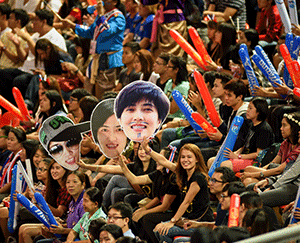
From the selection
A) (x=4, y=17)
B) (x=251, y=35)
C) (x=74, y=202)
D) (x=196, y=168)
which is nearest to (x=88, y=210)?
(x=74, y=202)

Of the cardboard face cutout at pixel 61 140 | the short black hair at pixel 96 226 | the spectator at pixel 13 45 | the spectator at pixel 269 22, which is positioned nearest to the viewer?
the short black hair at pixel 96 226

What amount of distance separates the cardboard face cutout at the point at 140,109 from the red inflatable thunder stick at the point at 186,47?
1.27 metres

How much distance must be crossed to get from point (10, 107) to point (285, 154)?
3104mm

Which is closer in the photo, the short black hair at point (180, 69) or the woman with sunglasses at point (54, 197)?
the woman with sunglasses at point (54, 197)

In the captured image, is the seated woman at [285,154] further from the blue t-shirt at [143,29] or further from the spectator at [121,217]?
the blue t-shirt at [143,29]

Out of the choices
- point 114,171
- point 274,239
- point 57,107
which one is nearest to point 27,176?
point 114,171

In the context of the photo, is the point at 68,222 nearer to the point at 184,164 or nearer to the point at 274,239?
the point at 184,164

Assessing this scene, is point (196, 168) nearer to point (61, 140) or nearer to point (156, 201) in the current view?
point (156, 201)

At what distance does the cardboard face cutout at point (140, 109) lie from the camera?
4949 millimetres

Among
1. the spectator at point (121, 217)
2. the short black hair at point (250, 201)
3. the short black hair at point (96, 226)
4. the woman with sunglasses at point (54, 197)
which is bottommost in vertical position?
the woman with sunglasses at point (54, 197)

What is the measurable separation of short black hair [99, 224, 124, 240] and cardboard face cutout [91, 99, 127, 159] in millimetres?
1062

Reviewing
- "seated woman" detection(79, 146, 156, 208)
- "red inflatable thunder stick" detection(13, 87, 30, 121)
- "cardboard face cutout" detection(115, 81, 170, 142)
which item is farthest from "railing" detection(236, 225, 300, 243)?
"red inflatable thunder stick" detection(13, 87, 30, 121)

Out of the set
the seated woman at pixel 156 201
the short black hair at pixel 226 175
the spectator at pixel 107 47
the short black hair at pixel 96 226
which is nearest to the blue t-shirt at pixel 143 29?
the spectator at pixel 107 47

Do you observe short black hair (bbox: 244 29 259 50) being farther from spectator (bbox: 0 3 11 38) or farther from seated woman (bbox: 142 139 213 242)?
spectator (bbox: 0 3 11 38)
